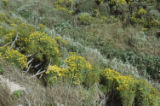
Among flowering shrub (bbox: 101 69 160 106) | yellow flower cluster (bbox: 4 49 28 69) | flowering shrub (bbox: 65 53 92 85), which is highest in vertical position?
yellow flower cluster (bbox: 4 49 28 69)

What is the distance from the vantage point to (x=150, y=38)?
9.64 m

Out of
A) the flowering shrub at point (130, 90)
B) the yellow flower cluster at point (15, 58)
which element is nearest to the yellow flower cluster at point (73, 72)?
the flowering shrub at point (130, 90)

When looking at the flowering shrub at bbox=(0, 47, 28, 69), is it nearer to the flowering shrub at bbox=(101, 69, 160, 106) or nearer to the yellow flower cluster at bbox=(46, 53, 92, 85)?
the yellow flower cluster at bbox=(46, 53, 92, 85)

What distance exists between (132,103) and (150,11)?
1173cm

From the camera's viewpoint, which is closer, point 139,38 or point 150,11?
point 139,38

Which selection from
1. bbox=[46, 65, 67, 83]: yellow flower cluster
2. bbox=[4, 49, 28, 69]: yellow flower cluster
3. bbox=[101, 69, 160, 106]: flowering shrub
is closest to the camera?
bbox=[101, 69, 160, 106]: flowering shrub

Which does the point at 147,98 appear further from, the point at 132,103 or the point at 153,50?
the point at 153,50

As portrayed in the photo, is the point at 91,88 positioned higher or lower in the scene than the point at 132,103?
higher

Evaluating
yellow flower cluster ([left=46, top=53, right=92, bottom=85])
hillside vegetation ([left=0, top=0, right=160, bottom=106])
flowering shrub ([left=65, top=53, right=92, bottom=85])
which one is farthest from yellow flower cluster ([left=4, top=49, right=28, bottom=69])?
flowering shrub ([left=65, top=53, right=92, bottom=85])

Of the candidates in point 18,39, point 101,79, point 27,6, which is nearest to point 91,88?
point 101,79

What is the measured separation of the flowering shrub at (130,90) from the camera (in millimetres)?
2922

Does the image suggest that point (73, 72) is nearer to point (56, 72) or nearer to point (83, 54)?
point (56, 72)

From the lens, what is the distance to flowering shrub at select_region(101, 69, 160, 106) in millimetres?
2922

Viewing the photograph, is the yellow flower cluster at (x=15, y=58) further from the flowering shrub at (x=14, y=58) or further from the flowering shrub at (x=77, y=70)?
the flowering shrub at (x=77, y=70)
